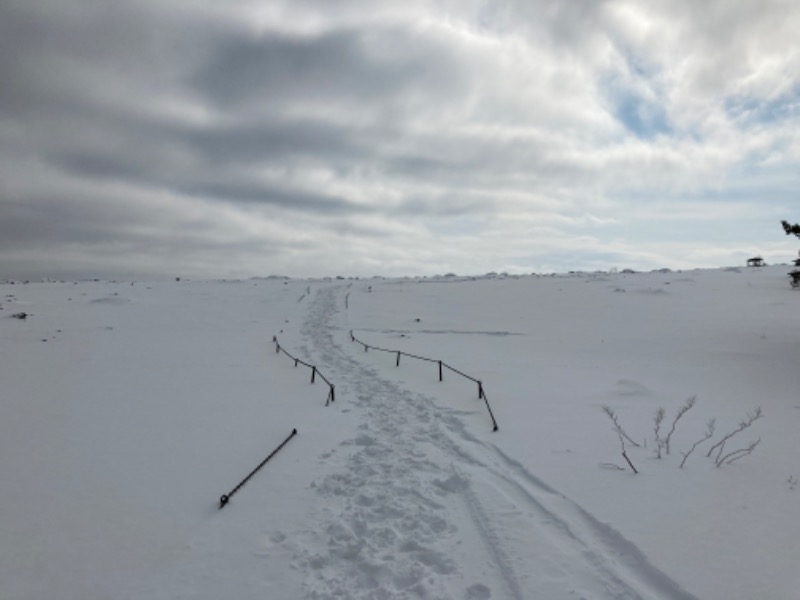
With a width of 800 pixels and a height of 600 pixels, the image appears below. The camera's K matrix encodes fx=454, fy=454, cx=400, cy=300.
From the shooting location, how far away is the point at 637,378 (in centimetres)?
1239

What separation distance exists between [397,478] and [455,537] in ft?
5.11

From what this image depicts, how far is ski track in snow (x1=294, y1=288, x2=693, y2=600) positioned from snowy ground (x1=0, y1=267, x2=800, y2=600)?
3 cm

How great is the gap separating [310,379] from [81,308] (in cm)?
2384

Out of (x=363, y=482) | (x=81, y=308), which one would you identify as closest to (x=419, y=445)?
(x=363, y=482)

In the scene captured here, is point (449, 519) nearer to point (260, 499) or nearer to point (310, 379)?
point (260, 499)

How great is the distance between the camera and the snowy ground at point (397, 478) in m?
4.23

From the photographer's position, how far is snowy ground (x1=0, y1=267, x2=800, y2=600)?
4.23 meters

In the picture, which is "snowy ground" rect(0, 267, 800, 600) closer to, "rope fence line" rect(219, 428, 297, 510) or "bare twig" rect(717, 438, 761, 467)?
"rope fence line" rect(219, 428, 297, 510)

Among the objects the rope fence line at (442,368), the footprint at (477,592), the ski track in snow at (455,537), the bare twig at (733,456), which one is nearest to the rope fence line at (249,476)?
the ski track in snow at (455,537)

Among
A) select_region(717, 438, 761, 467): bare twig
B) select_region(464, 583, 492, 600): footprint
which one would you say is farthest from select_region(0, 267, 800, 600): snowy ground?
select_region(717, 438, 761, 467): bare twig

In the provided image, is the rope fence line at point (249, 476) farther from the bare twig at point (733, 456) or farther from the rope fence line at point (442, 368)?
the bare twig at point (733, 456)

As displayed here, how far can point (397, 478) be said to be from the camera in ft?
20.5

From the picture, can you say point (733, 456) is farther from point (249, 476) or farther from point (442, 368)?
point (442, 368)

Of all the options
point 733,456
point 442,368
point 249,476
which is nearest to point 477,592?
point 249,476
